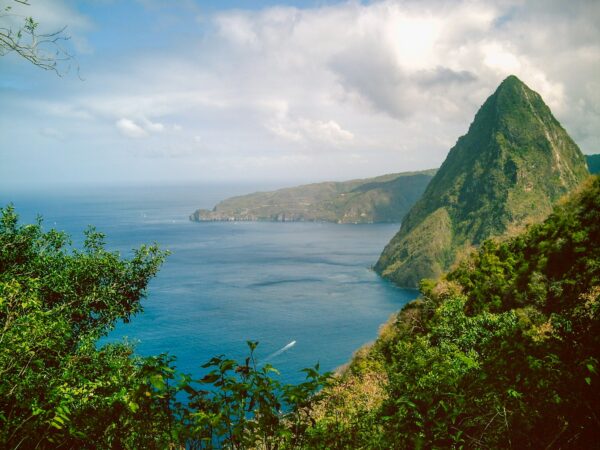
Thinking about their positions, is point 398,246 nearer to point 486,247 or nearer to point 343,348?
point 343,348

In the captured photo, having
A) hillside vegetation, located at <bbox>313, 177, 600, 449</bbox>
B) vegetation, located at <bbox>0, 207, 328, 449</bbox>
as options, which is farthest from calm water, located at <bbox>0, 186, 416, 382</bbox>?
vegetation, located at <bbox>0, 207, 328, 449</bbox>

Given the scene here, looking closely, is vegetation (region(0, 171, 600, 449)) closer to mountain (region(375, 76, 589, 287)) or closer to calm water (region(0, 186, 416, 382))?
calm water (region(0, 186, 416, 382))

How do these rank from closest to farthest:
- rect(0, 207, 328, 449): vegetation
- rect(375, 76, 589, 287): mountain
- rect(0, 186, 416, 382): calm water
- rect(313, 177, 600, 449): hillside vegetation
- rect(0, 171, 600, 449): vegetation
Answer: rect(0, 207, 328, 449): vegetation
rect(0, 171, 600, 449): vegetation
rect(313, 177, 600, 449): hillside vegetation
rect(0, 186, 416, 382): calm water
rect(375, 76, 589, 287): mountain

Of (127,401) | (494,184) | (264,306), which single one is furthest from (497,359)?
(494,184)

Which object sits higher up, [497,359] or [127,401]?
Result: [127,401]

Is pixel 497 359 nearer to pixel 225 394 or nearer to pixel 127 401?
pixel 225 394

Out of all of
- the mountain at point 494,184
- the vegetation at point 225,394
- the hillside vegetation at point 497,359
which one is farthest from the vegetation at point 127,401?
the mountain at point 494,184

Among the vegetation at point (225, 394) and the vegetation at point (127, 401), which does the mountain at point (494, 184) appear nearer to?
the vegetation at point (225, 394)

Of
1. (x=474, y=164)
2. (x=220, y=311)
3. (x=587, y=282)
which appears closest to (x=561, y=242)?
(x=587, y=282)
